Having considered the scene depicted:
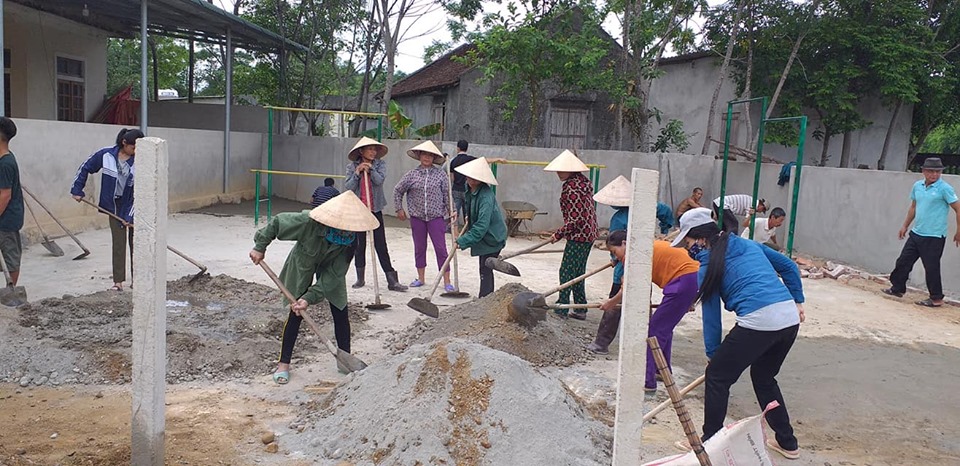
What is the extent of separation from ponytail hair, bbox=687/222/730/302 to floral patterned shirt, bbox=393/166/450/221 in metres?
4.02

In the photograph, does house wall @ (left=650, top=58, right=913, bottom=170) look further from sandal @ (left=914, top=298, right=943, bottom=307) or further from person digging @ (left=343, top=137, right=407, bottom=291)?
person digging @ (left=343, top=137, right=407, bottom=291)

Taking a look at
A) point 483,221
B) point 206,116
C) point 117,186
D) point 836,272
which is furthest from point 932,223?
point 206,116

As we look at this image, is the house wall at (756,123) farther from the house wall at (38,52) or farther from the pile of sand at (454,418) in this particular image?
the pile of sand at (454,418)

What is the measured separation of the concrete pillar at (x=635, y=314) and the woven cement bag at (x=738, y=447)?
67 cm

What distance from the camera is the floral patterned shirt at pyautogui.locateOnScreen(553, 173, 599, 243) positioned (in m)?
6.43

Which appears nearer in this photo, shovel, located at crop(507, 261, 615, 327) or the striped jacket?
shovel, located at crop(507, 261, 615, 327)

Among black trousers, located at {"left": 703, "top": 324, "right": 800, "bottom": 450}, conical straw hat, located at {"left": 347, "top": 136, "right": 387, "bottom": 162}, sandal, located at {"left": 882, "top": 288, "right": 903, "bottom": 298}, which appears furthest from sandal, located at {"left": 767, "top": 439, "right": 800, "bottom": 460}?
sandal, located at {"left": 882, "top": 288, "right": 903, "bottom": 298}

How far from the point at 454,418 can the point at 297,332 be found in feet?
5.56

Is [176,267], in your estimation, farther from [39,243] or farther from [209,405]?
[209,405]

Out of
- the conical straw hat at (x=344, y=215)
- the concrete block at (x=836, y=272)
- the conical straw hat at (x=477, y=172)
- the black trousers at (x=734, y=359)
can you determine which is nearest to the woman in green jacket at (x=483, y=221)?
the conical straw hat at (x=477, y=172)

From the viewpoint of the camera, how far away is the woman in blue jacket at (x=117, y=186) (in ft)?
Answer: 21.4

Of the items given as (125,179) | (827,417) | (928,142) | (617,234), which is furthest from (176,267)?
(928,142)

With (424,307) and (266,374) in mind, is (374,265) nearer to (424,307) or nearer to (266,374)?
(424,307)

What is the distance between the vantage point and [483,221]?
22.0 ft
